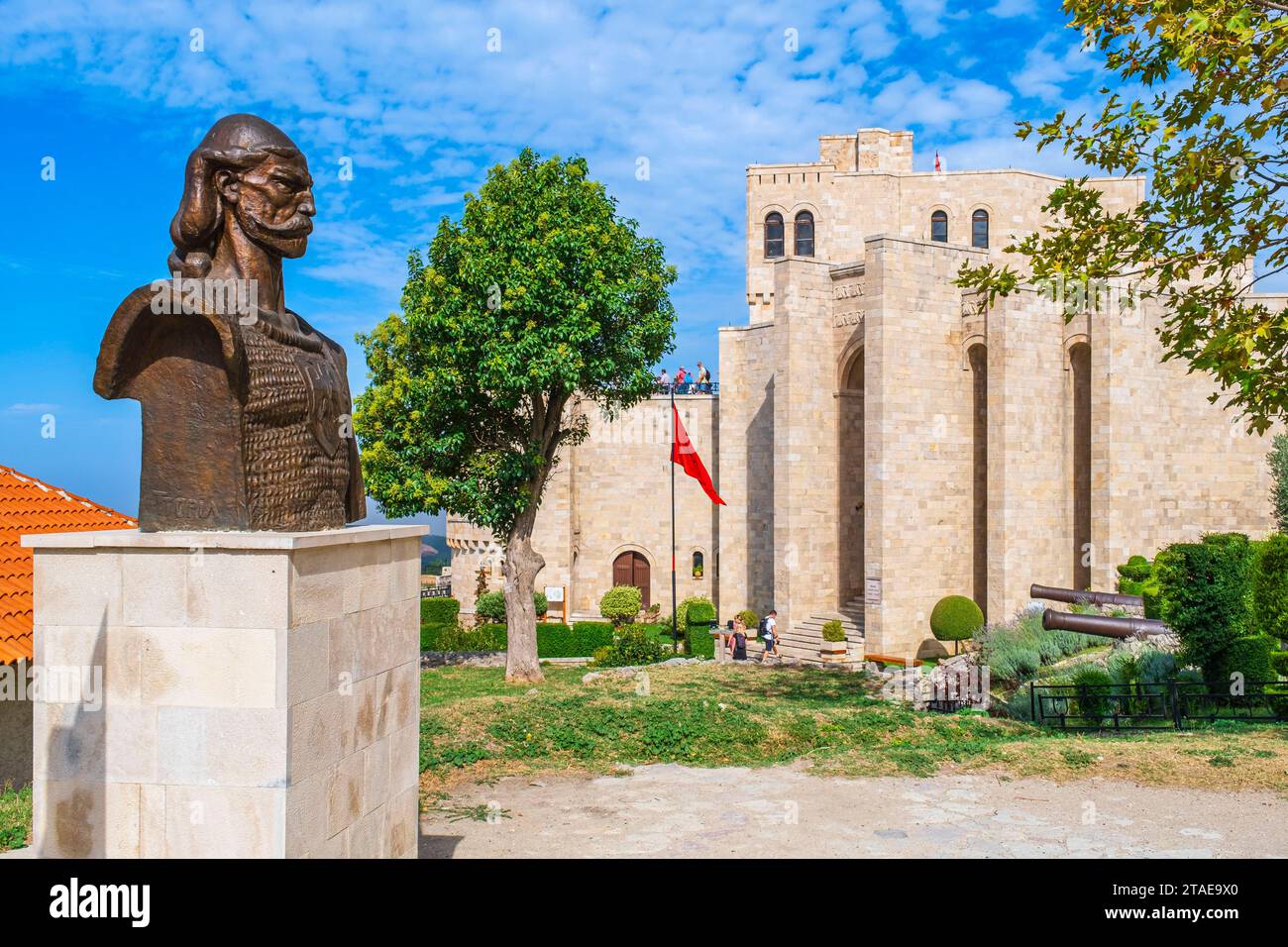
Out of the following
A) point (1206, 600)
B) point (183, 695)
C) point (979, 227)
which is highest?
point (979, 227)

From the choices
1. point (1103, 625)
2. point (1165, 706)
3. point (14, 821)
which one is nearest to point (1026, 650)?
point (1103, 625)

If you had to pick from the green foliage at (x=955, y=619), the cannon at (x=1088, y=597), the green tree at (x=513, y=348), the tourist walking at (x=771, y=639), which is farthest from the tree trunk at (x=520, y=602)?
the cannon at (x=1088, y=597)

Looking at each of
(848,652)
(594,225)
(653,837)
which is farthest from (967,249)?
(653,837)

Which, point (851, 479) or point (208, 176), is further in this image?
point (851, 479)

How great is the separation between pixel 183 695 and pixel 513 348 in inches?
479

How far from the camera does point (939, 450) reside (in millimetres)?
24734

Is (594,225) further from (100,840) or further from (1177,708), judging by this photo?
(100,840)

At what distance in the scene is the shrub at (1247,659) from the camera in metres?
13.8

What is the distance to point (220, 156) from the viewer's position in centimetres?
485

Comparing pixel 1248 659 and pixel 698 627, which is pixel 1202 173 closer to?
pixel 1248 659

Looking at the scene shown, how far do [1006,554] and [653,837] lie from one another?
18765mm

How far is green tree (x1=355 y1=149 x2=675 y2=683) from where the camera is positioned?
16.1 m

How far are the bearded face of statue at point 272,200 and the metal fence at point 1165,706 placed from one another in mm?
11311

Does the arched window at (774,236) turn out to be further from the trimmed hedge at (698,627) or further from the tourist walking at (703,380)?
the trimmed hedge at (698,627)
